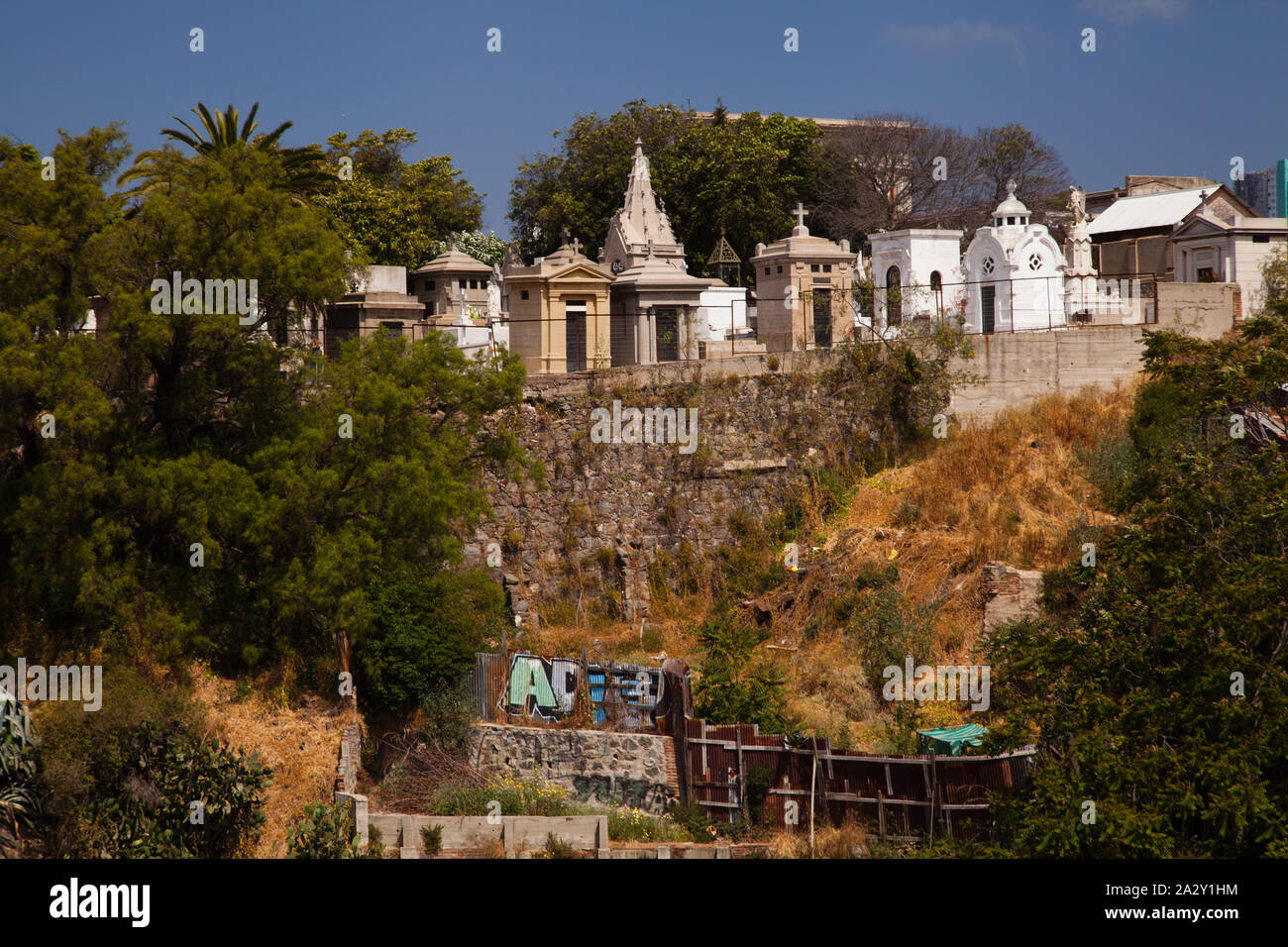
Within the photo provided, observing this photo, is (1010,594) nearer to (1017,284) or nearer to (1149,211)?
(1017,284)

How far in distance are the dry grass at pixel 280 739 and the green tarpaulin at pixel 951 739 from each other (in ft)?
34.5

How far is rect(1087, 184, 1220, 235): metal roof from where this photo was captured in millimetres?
50844

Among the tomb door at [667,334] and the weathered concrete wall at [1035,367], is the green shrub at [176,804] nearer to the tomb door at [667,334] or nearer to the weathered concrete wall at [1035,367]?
the tomb door at [667,334]

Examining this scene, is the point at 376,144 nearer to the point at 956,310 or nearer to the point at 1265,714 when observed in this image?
the point at 956,310

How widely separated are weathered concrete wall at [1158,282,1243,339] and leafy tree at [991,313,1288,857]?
1546cm

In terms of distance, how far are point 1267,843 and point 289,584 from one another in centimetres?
1684

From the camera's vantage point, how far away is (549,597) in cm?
3203

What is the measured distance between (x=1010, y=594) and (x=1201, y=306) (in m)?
13.0

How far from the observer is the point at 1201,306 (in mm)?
35938

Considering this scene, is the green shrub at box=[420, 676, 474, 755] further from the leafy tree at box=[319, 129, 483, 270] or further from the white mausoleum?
the leafy tree at box=[319, 129, 483, 270]

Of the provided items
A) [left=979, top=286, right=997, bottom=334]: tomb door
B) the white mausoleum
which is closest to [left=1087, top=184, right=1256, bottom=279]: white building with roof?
the white mausoleum

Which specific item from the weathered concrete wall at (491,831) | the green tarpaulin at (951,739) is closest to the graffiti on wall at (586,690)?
the weathered concrete wall at (491,831)

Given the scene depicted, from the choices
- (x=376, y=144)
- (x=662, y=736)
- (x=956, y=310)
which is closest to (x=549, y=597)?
(x=662, y=736)

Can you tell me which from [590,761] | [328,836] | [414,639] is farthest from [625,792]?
[328,836]
